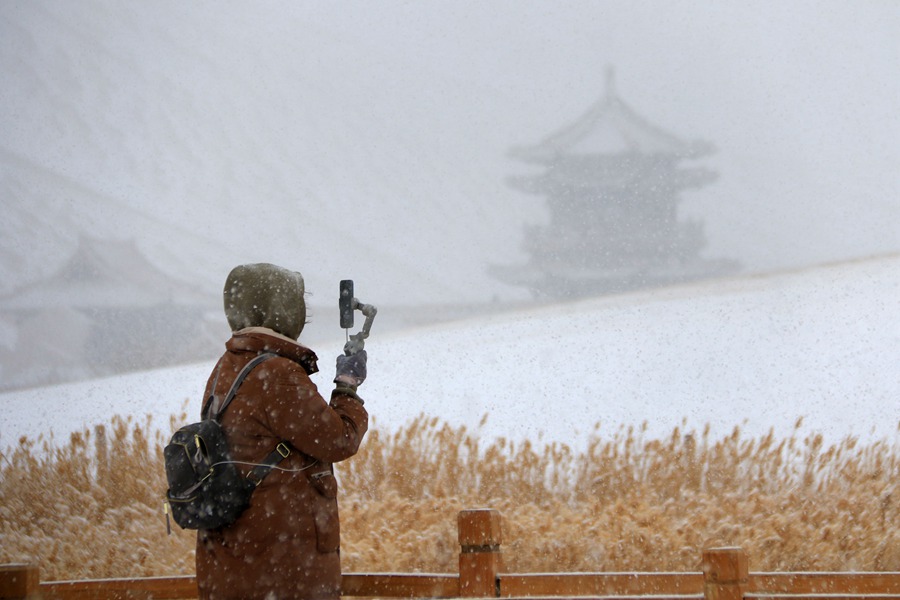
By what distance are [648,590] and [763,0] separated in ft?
15.4

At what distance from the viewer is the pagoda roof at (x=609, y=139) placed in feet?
19.9

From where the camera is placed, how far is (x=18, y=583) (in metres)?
2.46

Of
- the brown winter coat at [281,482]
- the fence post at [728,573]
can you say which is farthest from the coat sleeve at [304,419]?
the fence post at [728,573]

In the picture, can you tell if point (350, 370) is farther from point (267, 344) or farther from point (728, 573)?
point (728, 573)

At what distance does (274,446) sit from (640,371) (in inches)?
142

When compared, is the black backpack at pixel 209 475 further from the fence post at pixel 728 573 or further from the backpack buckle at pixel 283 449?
the fence post at pixel 728 573

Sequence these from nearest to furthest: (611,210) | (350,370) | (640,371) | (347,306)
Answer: (350,370)
(347,306)
(640,371)
(611,210)

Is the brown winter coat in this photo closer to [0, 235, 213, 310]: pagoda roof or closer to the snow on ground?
the snow on ground

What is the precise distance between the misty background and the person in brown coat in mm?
3822

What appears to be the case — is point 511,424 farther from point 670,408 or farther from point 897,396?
point 897,396

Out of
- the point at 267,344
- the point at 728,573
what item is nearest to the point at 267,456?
the point at 267,344

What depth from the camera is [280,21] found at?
6.41 m

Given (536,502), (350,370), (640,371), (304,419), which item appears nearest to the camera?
(304,419)

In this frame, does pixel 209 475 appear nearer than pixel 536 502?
Yes
